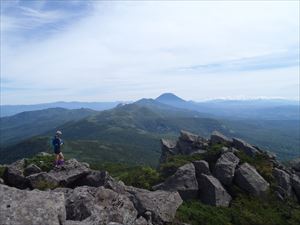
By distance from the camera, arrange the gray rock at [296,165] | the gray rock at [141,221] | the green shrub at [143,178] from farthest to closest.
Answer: the gray rock at [296,165]
the green shrub at [143,178]
the gray rock at [141,221]

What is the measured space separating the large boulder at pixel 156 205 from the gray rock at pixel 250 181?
12.8m

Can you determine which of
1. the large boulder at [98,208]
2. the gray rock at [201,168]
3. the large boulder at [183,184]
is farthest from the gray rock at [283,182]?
the large boulder at [98,208]

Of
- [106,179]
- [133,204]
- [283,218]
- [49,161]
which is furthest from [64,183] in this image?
[283,218]

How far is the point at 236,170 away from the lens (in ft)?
142

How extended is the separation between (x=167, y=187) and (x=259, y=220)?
363 inches

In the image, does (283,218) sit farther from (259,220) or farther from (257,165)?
(257,165)

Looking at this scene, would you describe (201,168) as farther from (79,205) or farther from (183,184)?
(79,205)

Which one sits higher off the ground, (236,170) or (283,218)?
(236,170)

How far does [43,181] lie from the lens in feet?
111

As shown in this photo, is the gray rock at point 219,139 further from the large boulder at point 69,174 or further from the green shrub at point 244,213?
the large boulder at point 69,174

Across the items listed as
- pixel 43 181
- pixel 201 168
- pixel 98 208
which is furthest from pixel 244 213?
pixel 43 181

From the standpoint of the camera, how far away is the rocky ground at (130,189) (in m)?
20.9

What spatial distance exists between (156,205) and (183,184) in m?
10.7

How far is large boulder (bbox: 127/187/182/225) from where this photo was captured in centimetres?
2814
